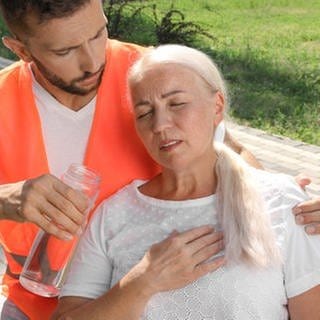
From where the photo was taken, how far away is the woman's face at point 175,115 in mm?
2170

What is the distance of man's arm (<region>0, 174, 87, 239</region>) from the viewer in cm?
189

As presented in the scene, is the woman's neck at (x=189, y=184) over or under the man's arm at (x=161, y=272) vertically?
over

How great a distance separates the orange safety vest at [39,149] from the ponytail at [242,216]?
0.31 m

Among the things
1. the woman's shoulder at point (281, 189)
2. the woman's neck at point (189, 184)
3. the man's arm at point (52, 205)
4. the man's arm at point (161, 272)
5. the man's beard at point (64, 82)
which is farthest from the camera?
the man's beard at point (64, 82)

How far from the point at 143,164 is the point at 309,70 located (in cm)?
608

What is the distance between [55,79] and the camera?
2.36 meters

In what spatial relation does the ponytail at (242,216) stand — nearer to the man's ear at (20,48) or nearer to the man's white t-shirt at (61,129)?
the man's white t-shirt at (61,129)

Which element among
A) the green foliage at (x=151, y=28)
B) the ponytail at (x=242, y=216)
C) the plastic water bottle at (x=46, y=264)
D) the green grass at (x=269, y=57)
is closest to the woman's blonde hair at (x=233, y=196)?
the ponytail at (x=242, y=216)

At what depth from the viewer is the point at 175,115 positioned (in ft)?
7.16

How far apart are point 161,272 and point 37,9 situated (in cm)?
85

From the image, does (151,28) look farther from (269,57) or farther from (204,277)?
(204,277)

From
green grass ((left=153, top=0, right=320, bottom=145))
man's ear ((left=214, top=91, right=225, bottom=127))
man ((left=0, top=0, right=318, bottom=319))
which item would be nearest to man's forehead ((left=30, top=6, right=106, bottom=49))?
man ((left=0, top=0, right=318, bottom=319))

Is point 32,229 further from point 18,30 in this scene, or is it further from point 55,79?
point 18,30

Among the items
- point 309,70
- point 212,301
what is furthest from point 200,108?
point 309,70
